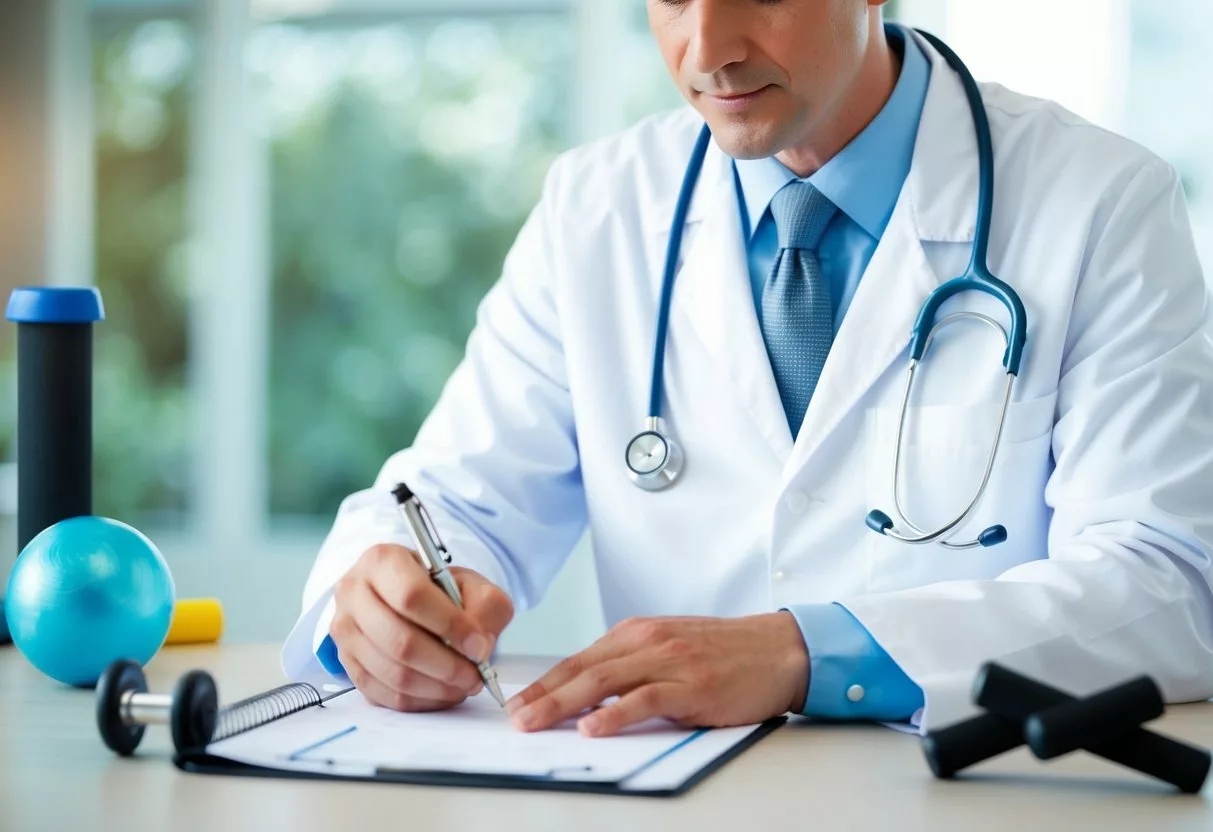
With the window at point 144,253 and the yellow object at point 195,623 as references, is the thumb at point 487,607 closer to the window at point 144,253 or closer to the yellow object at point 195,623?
the yellow object at point 195,623

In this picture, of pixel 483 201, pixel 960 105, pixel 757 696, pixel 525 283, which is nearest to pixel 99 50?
pixel 483 201

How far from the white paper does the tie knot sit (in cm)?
67

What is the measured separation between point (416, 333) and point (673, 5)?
122 inches

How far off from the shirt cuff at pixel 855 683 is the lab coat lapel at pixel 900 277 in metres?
0.36

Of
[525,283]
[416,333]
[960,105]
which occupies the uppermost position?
[960,105]

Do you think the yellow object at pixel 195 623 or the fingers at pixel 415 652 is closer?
the fingers at pixel 415 652

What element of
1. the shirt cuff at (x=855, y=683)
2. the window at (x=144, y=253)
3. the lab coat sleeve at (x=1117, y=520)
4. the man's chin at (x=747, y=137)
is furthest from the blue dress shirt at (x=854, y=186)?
the window at (x=144, y=253)

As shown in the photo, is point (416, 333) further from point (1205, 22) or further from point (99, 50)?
point (1205, 22)

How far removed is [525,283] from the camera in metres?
1.73

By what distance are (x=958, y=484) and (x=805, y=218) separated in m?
0.35

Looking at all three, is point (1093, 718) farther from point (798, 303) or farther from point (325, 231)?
point (325, 231)

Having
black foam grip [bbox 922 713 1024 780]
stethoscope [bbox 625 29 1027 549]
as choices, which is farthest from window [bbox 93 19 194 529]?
black foam grip [bbox 922 713 1024 780]

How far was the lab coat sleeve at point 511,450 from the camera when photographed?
1581 mm

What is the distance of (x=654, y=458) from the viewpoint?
1557 mm
